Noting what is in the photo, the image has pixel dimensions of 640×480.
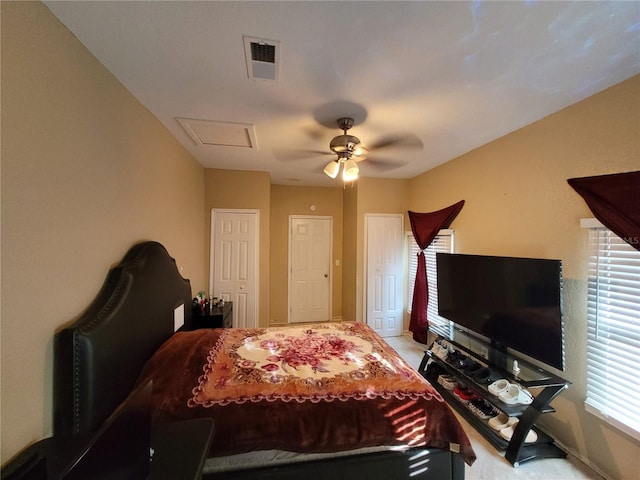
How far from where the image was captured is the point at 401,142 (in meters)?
2.64

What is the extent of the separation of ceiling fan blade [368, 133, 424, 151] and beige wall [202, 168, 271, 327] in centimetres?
183

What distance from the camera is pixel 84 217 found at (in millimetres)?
1344

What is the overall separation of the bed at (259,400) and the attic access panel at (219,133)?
1.27 m

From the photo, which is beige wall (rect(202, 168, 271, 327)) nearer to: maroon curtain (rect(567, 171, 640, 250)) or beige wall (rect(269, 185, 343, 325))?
beige wall (rect(269, 185, 343, 325))

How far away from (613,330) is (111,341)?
124 inches

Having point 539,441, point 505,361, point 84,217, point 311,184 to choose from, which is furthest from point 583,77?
point 311,184

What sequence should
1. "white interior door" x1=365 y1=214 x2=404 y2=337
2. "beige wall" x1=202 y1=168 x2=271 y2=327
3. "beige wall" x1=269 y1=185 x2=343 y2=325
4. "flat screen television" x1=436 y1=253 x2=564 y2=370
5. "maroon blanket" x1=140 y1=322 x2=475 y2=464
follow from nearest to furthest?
1. "maroon blanket" x1=140 y1=322 x2=475 y2=464
2. "flat screen television" x1=436 y1=253 x2=564 y2=370
3. "beige wall" x1=202 y1=168 x2=271 y2=327
4. "white interior door" x1=365 y1=214 x2=404 y2=337
5. "beige wall" x1=269 y1=185 x2=343 y2=325

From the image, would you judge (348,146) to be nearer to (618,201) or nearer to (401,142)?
(401,142)

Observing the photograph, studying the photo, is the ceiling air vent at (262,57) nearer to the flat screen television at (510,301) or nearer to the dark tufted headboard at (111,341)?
the dark tufted headboard at (111,341)

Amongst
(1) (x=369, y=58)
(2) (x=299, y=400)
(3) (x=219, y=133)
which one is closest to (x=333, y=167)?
(1) (x=369, y=58)

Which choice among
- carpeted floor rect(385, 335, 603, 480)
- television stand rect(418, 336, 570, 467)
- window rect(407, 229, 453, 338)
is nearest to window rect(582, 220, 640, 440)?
television stand rect(418, 336, 570, 467)

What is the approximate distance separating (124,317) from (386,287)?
352 cm

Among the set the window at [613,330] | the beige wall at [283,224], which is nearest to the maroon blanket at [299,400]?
the window at [613,330]

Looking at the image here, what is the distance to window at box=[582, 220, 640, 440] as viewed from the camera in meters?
1.56
